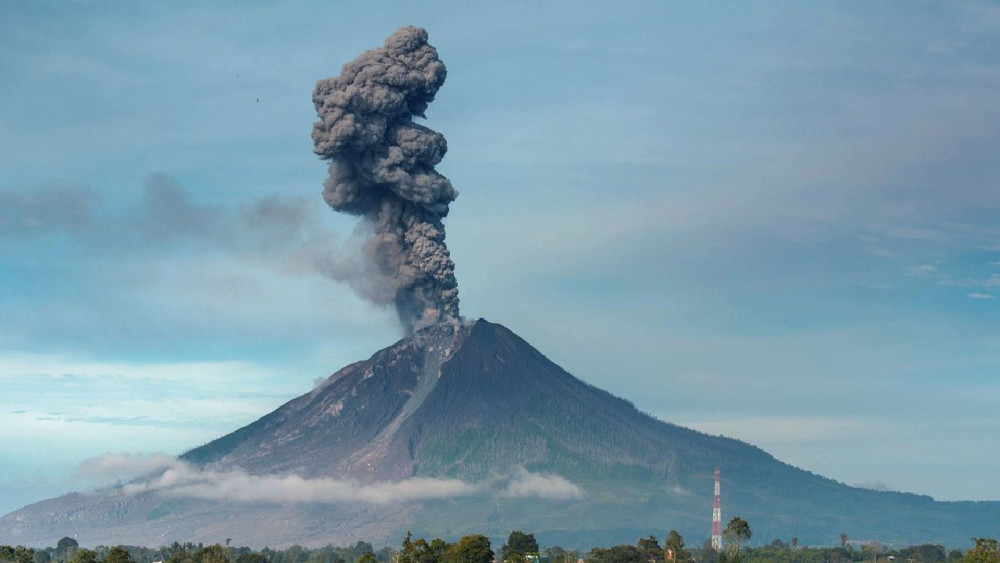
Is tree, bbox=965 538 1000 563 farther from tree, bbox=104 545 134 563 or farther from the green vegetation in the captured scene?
tree, bbox=104 545 134 563

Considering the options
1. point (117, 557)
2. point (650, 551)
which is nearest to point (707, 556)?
point (650, 551)

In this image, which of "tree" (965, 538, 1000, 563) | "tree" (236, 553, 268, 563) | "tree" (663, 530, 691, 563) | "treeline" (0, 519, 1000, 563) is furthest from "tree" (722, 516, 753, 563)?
"tree" (236, 553, 268, 563)

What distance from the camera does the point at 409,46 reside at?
17888 cm

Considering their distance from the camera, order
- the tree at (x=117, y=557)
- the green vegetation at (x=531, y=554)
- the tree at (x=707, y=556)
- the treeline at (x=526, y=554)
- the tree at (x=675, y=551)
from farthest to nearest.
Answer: the tree at (x=707, y=556) < the tree at (x=675, y=551) < the tree at (x=117, y=557) < the green vegetation at (x=531, y=554) < the treeline at (x=526, y=554)

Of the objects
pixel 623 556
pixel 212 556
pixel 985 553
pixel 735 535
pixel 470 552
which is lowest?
pixel 212 556

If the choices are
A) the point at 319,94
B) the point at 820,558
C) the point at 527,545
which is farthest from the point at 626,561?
the point at 319,94

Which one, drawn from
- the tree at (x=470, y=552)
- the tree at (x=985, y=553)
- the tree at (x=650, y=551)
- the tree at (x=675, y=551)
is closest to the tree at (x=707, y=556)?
the tree at (x=675, y=551)

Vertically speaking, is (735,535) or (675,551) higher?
(735,535)

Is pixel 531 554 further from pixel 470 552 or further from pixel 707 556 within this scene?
pixel 470 552

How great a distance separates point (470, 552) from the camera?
10419 centimetres

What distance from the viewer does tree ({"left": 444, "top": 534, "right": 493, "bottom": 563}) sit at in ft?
339

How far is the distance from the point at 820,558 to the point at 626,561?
51.3 m

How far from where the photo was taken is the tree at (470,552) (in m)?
103

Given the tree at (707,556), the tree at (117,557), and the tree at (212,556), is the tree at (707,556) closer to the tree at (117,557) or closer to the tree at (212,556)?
the tree at (212,556)
